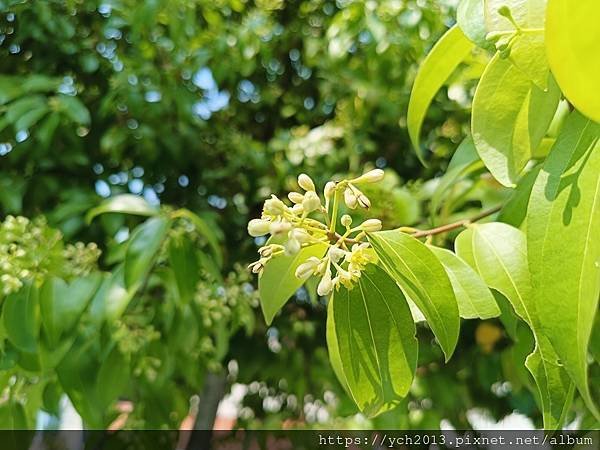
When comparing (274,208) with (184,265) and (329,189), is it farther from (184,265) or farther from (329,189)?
(184,265)

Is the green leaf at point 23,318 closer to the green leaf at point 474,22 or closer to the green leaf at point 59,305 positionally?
the green leaf at point 59,305

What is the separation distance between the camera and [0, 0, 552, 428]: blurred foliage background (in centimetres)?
155

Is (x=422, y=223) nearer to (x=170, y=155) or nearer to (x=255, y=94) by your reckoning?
(x=170, y=155)

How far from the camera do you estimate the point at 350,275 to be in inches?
22.7

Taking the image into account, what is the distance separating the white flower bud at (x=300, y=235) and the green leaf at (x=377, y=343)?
79mm

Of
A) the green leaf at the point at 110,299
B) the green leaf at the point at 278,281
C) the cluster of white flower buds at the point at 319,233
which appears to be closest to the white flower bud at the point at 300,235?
the cluster of white flower buds at the point at 319,233

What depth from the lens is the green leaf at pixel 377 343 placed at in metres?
0.60

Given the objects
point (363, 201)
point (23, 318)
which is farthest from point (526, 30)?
point (23, 318)

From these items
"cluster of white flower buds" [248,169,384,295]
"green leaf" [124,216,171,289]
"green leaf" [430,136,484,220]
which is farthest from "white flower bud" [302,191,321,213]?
"green leaf" [124,216,171,289]

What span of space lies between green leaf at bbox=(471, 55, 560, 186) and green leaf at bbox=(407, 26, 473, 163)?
15 centimetres

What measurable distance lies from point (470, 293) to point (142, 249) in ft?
2.14

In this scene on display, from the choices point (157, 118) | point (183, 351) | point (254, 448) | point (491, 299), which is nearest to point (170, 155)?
point (157, 118)

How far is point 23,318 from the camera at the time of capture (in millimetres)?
1113

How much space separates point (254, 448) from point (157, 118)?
44.3 inches
